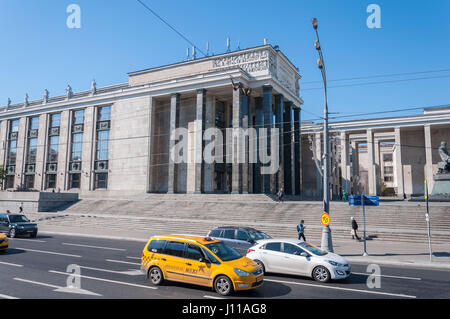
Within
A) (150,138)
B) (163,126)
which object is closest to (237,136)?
(150,138)

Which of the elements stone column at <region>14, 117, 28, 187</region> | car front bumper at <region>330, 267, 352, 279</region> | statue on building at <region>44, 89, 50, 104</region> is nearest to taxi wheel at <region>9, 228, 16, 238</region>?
car front bumper at <region>330, 267, 352, 279</region>

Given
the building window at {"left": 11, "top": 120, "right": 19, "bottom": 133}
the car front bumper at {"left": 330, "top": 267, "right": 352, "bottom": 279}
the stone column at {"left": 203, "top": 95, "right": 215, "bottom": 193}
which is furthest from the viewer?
the building window at {"left": 11, "top": 120, "right": 19, "bottom": 133}

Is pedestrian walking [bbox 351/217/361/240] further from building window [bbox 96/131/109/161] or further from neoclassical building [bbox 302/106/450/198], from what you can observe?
building window [bbox 96/131/109/161]

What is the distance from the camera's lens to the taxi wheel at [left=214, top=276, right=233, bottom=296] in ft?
29.3

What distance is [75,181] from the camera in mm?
55000

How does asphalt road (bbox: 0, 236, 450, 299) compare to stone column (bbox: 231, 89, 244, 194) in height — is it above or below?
below

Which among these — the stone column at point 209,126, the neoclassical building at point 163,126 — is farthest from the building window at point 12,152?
the stone column at point 209,126

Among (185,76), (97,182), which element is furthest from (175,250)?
(97,182)

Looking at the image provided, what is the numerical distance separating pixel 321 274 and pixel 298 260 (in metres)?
0.88

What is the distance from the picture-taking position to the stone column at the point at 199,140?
142 ft

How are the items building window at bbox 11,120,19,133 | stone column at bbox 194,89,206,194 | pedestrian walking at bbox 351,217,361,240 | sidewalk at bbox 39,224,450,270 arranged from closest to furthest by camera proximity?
sidewalk at bbox 39,224,450,270
pedestrian walking at bbox 351,217,361,240
stone column at bbox 194,89,206,194
building window at bbox 11,120,19,133

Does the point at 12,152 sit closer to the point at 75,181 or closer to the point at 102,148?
the point at 75,181

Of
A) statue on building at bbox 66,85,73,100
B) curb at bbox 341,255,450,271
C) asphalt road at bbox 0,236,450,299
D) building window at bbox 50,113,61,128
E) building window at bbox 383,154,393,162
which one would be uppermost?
statue on building at bbox 66,85,73,100
